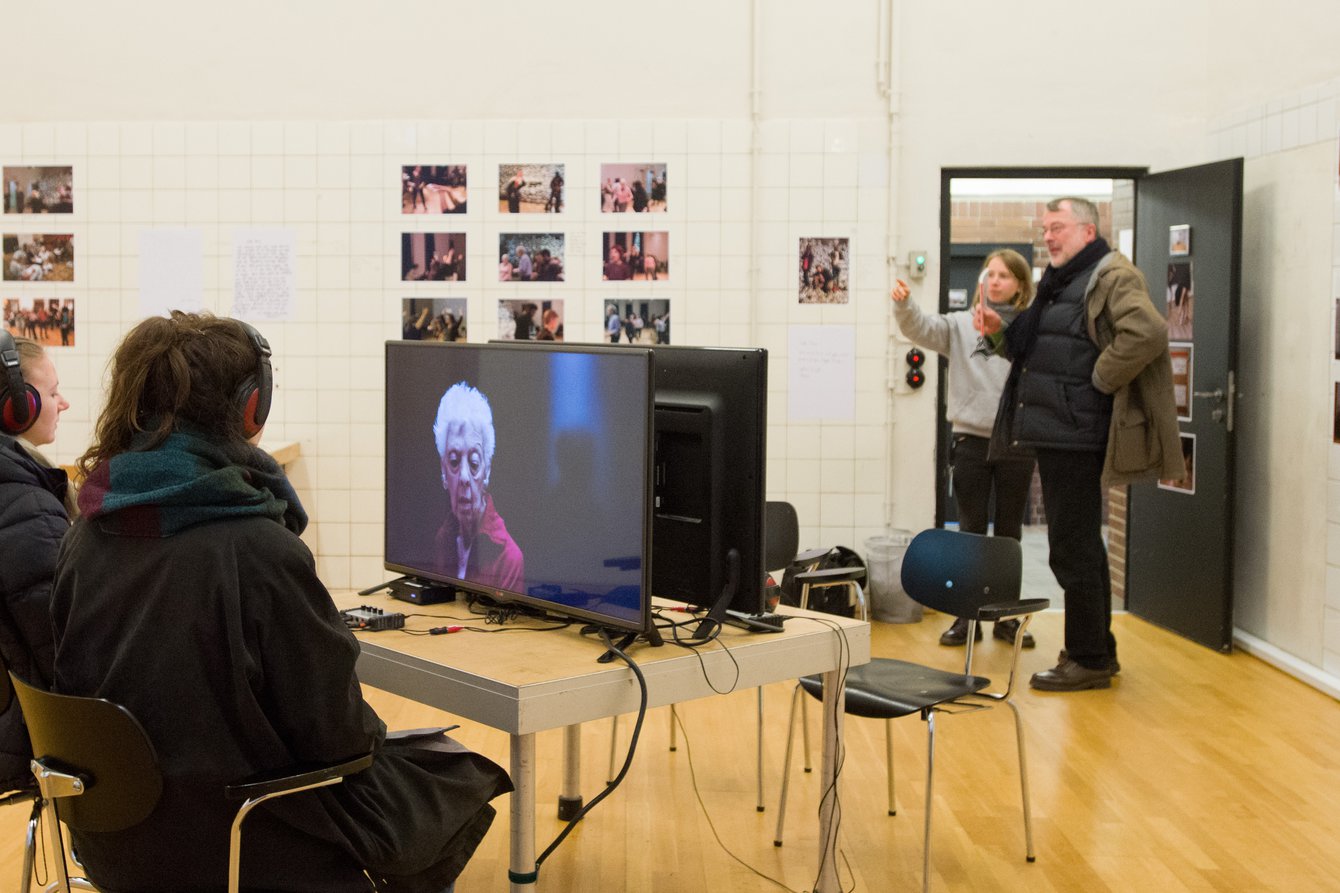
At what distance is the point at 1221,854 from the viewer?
3.28 m

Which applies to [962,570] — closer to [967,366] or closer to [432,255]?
[967,366]

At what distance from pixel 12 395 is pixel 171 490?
0.96 meters

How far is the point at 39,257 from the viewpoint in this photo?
6.09m

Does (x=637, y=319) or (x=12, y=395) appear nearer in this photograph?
(x=12, y=395)

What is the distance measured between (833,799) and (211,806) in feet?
4.44

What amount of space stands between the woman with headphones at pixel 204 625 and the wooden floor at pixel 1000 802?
3.96ft

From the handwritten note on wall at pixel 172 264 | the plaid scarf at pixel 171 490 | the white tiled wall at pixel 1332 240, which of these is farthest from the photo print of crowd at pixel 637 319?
the plaid scarf at pixel 171 490

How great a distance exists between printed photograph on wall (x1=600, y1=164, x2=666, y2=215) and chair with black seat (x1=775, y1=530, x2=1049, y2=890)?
2760 mm

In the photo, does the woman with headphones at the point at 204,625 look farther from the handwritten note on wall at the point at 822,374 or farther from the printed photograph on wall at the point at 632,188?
the handwritten note on wall at the point at 822,374

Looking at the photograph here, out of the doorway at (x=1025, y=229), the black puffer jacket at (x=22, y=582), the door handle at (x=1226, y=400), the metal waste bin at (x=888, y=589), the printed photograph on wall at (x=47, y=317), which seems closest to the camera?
the black puffer jacket at (x=22, y=582)

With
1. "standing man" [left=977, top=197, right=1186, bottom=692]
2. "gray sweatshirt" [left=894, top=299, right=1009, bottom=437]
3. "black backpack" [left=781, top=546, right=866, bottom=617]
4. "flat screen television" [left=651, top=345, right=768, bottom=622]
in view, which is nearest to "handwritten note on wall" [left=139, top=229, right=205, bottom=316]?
"black backpack" [left=781, top=546, right=866, bottom=617]

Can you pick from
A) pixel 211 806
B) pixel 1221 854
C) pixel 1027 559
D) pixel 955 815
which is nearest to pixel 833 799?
pixel 955 815

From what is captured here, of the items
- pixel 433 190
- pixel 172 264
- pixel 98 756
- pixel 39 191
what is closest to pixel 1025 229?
pixel 433 190

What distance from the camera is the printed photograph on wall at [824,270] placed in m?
6.03
